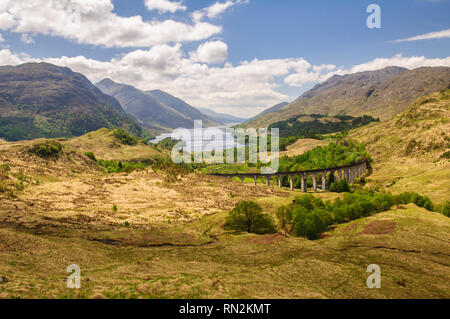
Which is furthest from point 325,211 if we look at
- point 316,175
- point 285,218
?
point 316,175

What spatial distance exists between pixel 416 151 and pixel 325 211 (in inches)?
5048

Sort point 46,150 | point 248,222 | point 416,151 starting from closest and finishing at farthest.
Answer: point 248,222
point 46,150
point 416,151

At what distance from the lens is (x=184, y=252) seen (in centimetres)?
3456

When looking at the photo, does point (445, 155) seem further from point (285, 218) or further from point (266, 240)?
point (266, 240)

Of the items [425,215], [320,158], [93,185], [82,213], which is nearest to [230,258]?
[82,213]

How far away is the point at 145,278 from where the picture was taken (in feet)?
74.1

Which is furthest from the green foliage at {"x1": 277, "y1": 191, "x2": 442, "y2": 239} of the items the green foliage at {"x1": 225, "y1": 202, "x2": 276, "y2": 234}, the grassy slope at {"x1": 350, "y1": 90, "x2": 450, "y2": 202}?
the grassy slope at {"x1": 350, "y1": 90, "x2": 450, "y2": 202}

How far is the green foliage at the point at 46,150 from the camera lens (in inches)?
4136

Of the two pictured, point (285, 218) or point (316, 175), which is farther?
point (316, 175)

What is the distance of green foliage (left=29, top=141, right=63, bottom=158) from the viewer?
105062mm

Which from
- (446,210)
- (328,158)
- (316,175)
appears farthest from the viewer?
(328,158)

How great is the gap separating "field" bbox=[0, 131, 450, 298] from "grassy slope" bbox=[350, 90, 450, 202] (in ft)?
204
